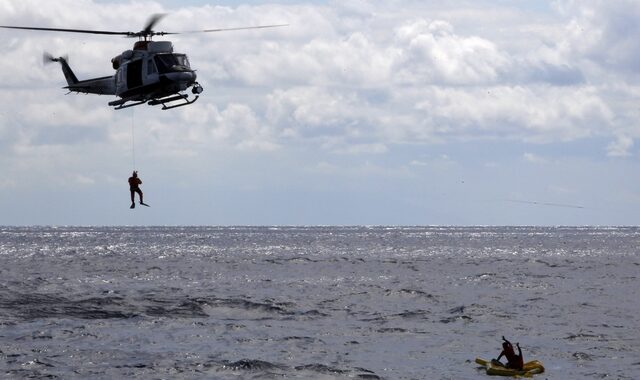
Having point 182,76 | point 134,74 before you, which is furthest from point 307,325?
point 134,74

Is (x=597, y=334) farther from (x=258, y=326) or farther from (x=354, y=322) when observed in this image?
(x=258, y=326)

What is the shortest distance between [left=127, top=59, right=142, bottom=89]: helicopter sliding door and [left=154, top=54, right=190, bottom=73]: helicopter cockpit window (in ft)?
Result: 3.51

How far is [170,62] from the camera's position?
1556 inches

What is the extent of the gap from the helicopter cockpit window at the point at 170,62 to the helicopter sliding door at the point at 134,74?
3.51ft

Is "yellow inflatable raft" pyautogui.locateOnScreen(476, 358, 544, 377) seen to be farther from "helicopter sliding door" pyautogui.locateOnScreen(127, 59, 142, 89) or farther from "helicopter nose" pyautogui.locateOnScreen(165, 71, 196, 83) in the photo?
"helicopter sliding door" pyautogui.locateOnScreen(127, 59, 142, 89)

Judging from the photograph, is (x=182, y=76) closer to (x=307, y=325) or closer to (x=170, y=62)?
(x=170, y=62)

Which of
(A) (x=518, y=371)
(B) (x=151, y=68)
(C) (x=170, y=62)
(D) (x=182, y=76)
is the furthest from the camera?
(B) (x=151, y=68)

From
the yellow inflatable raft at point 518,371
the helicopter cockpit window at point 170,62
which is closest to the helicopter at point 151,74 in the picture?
the helicopter cockpit window at point 170,62

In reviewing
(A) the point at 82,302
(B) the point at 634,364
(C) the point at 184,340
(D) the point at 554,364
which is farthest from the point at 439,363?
(A) the point at 82,302

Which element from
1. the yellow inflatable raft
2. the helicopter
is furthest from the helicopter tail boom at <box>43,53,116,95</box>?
the yellow inflatable raft

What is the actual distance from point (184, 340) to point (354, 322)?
8.75 m

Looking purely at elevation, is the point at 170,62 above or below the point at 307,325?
above

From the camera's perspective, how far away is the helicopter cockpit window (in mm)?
39375

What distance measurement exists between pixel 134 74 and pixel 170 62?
6.81 feet
